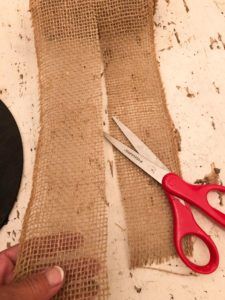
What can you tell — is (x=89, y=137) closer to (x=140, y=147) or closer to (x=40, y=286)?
(x=140, y=147)

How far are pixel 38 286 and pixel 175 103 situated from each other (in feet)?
1.40

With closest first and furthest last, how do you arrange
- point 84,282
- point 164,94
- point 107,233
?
point 84,282
point 107,233
point 164,94

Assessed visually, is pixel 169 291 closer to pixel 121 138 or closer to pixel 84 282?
pixel 84 282

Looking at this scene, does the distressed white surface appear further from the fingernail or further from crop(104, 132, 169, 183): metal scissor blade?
the fingernail

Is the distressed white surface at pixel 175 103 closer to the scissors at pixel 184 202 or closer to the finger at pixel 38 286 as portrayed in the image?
the scissors at pixel 184 202

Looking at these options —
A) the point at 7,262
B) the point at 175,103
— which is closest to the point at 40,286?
the point at 7,262

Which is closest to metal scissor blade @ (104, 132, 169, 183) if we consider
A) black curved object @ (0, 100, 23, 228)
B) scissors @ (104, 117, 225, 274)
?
scissors @ (104, 117, 225, 274)

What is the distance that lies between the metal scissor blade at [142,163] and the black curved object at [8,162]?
0.18 meters

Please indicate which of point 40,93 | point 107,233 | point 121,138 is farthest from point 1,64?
point 107,233

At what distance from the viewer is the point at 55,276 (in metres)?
0.47

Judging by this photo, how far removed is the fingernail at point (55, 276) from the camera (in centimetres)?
46

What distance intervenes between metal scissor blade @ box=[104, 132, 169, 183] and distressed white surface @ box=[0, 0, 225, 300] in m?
0.04

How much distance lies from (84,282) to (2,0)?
0.63 m

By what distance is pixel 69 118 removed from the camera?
68cm
